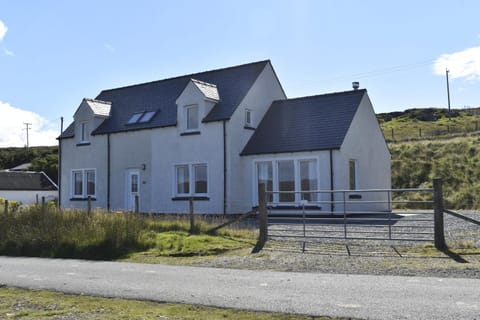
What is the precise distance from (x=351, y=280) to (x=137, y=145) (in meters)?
21.4

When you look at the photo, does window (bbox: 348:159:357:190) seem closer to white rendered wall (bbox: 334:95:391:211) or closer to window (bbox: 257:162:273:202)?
white rendered wall (bbox: 334:95:391:211)

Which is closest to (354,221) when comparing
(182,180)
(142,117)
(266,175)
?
(266,175)

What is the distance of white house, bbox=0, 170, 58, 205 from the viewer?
53250 millimetres

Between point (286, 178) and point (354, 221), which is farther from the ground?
point (286, 178)

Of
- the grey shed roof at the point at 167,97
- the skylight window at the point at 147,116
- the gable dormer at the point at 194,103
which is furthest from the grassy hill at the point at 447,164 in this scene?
the skylight window at the point at 147,116

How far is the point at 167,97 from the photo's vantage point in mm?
30859

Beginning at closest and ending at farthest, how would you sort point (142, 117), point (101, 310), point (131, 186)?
point (101, 310), point (131, 186), point (142, 117)

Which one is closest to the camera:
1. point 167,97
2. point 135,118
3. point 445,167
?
point 135,118

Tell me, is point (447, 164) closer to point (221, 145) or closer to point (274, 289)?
point (221, 145)

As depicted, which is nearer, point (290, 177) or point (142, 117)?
point (290, 177)

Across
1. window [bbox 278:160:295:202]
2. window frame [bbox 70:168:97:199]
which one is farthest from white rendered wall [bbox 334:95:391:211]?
window frame [bbox 70:168:97:199]

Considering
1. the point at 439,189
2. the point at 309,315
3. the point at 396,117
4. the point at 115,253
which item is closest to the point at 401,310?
the point at 309,315

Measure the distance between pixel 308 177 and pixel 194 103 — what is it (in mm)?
7041

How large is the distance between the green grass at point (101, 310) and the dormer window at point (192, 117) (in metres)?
19.1
